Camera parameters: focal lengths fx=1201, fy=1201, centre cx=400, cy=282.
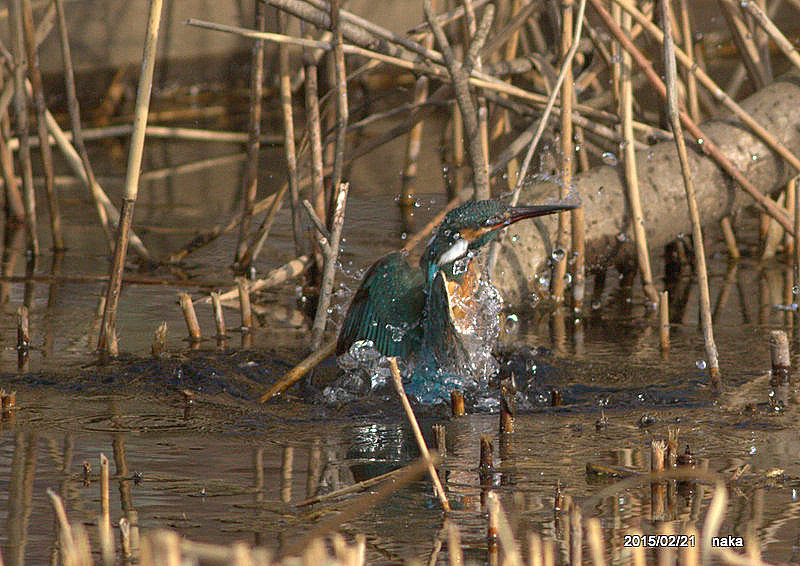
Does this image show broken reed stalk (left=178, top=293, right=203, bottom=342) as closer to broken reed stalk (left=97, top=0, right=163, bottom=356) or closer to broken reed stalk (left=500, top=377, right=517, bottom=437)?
broken reed stalk (left=97, top=0, right=163, bottom=356)

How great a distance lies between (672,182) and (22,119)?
9.55ft

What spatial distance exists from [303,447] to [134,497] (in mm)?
609

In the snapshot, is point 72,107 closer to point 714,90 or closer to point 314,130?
point 314,130

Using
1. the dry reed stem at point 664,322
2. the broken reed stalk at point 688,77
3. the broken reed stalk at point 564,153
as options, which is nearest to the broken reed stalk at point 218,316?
the broken reed stalk at point 564,153

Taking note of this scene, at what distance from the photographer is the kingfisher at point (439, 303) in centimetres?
385

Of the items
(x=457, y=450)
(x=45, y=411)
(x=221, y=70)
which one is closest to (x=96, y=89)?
(x=221, y=70)

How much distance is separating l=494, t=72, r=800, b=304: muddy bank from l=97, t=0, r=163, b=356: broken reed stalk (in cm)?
180

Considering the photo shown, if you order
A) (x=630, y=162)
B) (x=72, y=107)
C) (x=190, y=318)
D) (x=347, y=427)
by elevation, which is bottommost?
(x=347, y=427)

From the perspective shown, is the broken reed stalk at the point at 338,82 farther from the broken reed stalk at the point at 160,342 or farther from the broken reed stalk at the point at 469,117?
the broken reed stalk at the point at 160,342

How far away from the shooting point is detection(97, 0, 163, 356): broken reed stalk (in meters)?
3.69

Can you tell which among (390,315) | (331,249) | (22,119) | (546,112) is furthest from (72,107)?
(546,112)

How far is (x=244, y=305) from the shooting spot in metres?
4.70

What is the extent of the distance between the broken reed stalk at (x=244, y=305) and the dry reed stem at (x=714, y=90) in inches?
69.1

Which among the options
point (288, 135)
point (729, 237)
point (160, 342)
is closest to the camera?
point (160, 342)
